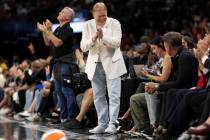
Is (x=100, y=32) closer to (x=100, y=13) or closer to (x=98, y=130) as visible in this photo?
(x=100, y=13)

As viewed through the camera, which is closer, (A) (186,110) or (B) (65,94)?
(A) (186,110)

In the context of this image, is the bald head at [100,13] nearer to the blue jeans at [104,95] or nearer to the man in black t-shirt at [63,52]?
the blue jeans at [104,95]

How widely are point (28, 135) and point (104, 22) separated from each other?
207cm

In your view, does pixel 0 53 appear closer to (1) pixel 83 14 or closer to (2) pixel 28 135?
(1) pixel 83 14

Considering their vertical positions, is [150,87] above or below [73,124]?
above

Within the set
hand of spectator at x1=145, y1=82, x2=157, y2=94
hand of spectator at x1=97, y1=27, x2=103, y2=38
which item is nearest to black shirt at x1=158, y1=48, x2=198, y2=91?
hand of spectator at x1=145, y1=82, x2=157, y2=94

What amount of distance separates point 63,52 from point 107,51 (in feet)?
4.34

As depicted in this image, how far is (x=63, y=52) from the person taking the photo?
1007 centimetres

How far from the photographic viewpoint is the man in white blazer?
890 centimetres

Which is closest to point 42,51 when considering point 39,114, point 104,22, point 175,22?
point 175,22

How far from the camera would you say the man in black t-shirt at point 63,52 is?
9.99 metres

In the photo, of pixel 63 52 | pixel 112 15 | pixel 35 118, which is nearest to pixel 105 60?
pixel 63 52

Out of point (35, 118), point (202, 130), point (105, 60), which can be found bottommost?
point (35, 118)

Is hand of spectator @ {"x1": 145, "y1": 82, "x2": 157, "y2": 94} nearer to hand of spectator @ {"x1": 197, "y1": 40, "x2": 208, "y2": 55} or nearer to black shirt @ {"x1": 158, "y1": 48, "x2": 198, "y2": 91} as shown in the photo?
black shirt @ {"x1": 158, "y1": 48, "x2": 198, "y2": 91}
